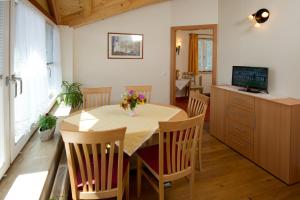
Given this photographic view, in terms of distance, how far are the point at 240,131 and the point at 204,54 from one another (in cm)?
557

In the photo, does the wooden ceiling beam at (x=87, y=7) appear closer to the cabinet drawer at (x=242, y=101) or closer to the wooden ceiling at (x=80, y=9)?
the wooden ceiling at (x=80, y=9)

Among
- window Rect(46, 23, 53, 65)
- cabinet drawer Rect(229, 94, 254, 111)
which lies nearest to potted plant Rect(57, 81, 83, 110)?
window Rect(46, 23, 53, 65)

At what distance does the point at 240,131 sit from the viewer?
3652 millimetres

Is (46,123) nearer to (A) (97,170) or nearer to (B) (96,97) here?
(A) (97,170)

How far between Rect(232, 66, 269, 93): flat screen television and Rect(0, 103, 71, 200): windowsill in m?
2.94

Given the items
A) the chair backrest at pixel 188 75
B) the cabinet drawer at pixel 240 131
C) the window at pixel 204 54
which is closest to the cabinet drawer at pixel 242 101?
the cabinet drawer at pixel 240 131

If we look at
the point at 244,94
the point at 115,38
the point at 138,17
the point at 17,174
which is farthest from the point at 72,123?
the point at 138,17

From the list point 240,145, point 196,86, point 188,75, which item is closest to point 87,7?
point 240,145

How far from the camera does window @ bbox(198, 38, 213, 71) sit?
8625mm

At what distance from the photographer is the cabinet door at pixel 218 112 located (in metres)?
4.06

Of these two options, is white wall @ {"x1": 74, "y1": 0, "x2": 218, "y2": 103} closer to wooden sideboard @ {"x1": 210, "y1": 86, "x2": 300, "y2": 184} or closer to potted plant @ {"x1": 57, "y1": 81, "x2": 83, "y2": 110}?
potted plant @ {"x1": 57, "y1": 81, "x2": 83, "y2": 110}

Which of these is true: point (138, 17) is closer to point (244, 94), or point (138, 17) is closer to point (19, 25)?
point (244, 94)

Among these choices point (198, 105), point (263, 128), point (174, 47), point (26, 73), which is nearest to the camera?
point (26, 73)

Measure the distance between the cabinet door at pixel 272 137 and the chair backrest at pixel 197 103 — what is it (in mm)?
783
